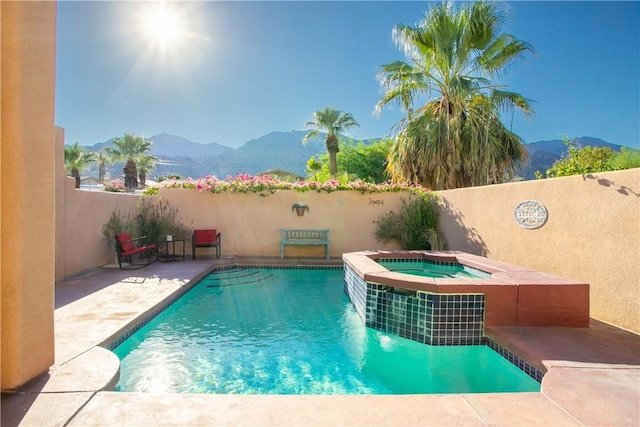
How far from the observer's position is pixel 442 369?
3426 millimetres

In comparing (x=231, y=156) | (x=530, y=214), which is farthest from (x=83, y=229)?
(x=231, y=156)

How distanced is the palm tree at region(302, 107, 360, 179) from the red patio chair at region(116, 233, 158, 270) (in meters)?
15.5

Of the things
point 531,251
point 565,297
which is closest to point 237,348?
point 565,297

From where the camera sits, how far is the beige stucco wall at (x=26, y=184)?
2.16 m

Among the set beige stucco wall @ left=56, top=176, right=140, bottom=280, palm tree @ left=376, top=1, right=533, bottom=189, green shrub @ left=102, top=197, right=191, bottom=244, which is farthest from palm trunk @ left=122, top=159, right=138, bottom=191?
palm tree @ left=376, top=1, right=533, bottom=189

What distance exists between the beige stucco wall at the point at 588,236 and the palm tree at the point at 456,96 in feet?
13.9

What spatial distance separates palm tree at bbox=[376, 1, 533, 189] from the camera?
33.8 ft

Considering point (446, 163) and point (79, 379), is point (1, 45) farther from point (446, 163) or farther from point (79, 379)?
point (446, 163)

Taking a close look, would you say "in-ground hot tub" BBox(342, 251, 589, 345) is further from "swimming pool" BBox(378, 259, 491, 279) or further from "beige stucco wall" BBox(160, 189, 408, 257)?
"beige stucco wall" BBox(160, 189, 408, 257)

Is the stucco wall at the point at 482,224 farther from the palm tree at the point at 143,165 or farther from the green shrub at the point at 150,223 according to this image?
the palm tree at the point at 143,165

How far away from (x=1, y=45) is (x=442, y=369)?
428 cm

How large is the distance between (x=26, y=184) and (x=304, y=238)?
7541 mm

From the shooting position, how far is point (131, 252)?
274 inches

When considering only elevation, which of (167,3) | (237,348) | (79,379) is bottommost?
(237,348)
